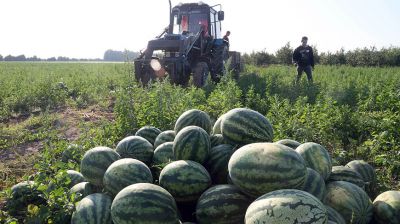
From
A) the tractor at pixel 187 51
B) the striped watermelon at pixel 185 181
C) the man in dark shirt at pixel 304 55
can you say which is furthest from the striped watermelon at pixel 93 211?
the man in dark shirt at pixel 304 55

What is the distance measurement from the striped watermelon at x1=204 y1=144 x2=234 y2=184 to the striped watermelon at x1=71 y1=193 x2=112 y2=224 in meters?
0.89

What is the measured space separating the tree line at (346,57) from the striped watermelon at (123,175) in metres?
32.9

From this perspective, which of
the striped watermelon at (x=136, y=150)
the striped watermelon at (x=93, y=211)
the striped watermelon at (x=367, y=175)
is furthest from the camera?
the striped watermelon at (x=367, y=175)

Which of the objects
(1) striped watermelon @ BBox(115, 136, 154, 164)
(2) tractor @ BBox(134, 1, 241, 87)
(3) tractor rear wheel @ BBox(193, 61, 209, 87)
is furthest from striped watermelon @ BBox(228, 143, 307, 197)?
(3) tractor rear wheel @ BBox(193, 61, 209, 87)

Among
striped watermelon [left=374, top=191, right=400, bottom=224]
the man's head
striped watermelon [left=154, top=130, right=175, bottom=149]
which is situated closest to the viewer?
striped watermelon [left=374, top=191, right=400, bottom=224]

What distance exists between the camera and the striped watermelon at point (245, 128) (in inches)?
124

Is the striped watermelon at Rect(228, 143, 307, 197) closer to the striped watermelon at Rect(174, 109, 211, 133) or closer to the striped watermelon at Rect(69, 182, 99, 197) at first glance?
the striped watermelon at Rect(174, 109, 211, 133)

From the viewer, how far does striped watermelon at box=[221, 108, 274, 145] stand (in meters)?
3.15

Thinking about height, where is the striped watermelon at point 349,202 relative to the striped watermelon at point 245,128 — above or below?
below

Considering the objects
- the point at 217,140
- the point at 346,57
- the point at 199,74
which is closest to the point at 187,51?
the point at 199,74

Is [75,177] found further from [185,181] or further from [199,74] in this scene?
[199,74]

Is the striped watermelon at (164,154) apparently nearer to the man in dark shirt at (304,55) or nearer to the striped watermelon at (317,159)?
the striped watermelon at (317,159)

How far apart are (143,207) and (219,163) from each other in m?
0.87

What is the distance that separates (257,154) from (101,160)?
1.51m
